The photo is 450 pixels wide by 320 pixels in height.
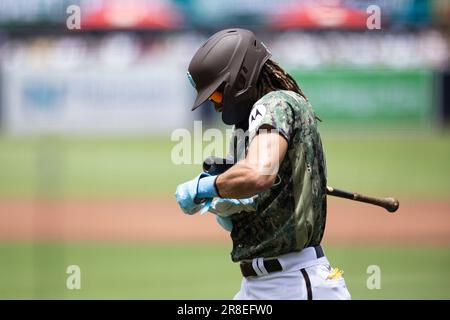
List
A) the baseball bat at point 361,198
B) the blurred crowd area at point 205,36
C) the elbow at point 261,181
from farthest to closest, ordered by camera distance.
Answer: the blurred crowd area at point 205,36
the baseball bat at point 361,198
the elbow at point 261,181

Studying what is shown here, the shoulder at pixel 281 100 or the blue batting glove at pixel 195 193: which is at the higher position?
the shoulder at pixel 281 100

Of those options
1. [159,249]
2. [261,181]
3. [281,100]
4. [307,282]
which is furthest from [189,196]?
[159,249]

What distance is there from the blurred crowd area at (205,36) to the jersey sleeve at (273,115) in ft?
67.9

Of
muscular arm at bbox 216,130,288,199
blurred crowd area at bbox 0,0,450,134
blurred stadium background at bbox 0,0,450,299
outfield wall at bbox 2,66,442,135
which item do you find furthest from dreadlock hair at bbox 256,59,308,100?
blurred crowd area at bbox 0,0,450,134

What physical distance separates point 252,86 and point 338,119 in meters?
22.7

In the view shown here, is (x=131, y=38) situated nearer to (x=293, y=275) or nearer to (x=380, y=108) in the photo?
(x=380, y=108)

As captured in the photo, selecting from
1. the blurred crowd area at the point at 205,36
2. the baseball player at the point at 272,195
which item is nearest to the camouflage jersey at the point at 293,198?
the baseball player at the point at 272,195

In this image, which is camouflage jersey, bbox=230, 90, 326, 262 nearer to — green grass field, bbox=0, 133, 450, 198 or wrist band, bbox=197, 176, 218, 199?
wrist band, bbox=197, 176, 218, 199

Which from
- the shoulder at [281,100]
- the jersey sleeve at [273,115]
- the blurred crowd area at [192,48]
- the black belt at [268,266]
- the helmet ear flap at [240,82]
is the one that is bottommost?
the black belt at [268,266]

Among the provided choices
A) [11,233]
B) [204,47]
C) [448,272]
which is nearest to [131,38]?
[11,233]

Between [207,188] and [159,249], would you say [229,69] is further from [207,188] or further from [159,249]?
[159,249]

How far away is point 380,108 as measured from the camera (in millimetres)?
25438

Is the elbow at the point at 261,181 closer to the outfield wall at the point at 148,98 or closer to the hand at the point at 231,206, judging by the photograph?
the hand at the point at 231,206

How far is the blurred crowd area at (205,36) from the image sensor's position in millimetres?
25266
